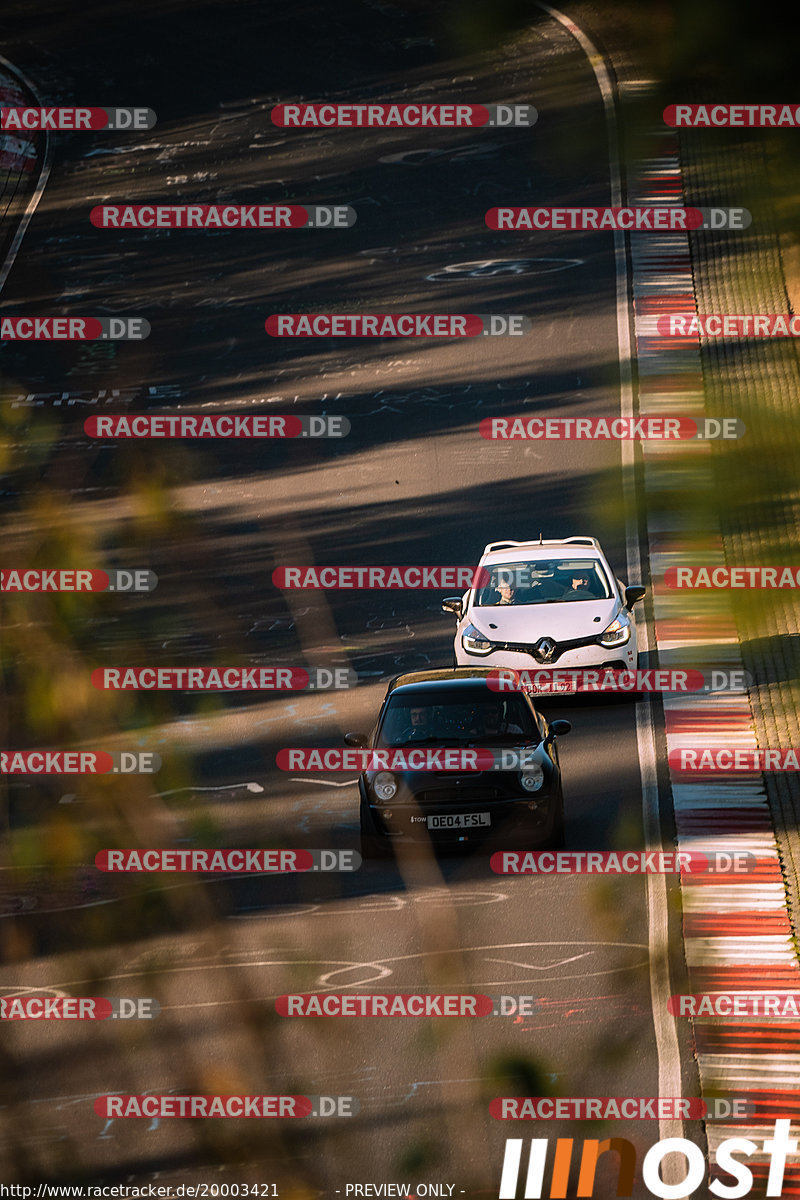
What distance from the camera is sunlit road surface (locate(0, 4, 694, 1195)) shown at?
10078 millimetres

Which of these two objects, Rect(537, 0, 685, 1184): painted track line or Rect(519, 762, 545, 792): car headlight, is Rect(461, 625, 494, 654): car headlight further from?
Rect(519, 762, 545, 792): car headlight

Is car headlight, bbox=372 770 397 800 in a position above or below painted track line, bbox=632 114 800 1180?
above

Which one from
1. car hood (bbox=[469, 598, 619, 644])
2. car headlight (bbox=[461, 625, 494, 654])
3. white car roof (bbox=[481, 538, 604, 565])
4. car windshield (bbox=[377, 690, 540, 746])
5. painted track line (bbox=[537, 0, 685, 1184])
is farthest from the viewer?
white car roof (bbox=[481, 538, 604, 565])

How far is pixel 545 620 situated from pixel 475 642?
0.77 m

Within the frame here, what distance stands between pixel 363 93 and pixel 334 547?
66.2 ft

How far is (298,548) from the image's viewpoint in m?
23.3

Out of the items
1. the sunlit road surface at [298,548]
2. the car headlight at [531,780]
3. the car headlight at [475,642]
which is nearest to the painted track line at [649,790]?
the sunlit road surface at [298,548]

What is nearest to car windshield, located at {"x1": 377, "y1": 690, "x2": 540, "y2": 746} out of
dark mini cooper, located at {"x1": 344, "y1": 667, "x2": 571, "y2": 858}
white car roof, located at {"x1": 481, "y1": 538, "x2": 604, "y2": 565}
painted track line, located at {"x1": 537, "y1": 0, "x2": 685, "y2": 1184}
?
dark mini cooper, located at {"x1": 344, "y1": 667, "x2": 571, "y2": 858}

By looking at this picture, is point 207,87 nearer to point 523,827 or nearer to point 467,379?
point 467,379

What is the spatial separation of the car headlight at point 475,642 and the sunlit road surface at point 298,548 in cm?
119

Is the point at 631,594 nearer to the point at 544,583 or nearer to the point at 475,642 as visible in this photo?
the point at 544,583

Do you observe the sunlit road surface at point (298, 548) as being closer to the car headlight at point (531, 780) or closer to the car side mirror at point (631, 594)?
the car headlight at point (531, 780)

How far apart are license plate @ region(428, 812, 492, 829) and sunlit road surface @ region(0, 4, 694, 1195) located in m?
0.43

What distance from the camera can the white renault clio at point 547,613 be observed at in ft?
54.6
